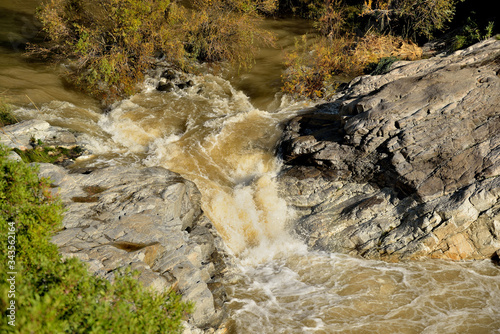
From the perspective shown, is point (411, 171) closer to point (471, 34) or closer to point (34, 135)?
point (471, 34)

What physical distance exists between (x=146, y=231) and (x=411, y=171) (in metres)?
9.31

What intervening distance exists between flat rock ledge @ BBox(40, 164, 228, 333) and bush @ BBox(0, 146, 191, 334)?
5.26ft

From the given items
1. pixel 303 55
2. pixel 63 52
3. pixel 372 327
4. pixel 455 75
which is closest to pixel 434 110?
pixel 455 75

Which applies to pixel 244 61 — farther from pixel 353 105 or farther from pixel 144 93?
pixel 353 105

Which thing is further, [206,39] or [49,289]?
[206,39]

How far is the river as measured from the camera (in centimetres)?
1002

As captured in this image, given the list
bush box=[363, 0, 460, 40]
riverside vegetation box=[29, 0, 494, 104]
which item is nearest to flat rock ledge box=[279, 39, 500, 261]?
riverside vegetation box=[29, 0, 494, 104]

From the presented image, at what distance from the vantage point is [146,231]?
10.1 meters

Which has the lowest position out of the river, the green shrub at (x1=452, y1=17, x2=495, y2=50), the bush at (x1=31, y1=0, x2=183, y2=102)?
the river

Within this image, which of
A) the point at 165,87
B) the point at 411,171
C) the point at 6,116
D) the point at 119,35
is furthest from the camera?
the point at 165,87

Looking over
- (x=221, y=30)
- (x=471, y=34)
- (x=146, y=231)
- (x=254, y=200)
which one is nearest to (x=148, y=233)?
(x=146, y=231)

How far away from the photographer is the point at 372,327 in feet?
31.4

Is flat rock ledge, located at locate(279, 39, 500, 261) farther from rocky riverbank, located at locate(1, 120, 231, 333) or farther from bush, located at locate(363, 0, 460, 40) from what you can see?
bush, located at locate(363, 0, 460, 40)

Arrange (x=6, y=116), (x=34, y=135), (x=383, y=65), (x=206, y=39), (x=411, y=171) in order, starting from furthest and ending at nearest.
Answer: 1. (x=206, y=39)
2. (x=383, y=65)
3. (x=6, y=116)
4. (x=34, y=135)
5. (x=411, y=171)
